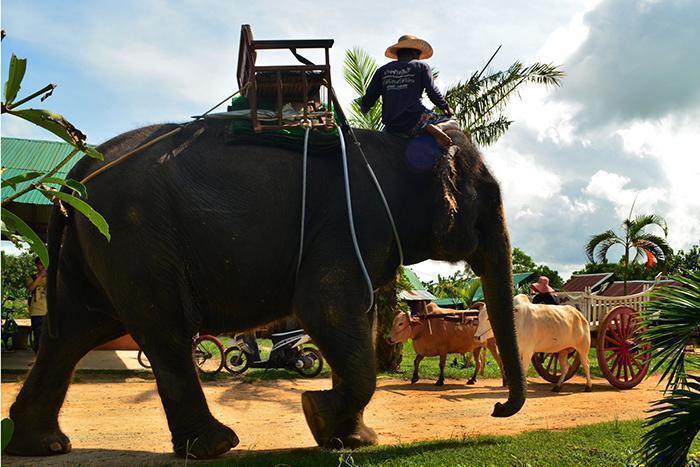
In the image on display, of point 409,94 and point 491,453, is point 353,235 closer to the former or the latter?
point 409,94

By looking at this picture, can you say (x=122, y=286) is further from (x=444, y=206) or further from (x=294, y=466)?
(x=444, y=206)

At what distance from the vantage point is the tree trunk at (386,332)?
1277 centimetres

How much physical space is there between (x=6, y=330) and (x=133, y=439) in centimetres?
828

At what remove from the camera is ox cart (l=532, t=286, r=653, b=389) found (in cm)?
1086

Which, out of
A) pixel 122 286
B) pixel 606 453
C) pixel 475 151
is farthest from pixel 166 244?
pixel 606 453

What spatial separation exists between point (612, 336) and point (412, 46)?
24.1 ft

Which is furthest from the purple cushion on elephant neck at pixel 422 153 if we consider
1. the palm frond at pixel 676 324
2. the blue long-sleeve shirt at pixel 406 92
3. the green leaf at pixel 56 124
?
the green leaf at pixel 56 124

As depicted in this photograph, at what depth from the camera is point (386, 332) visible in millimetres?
12812

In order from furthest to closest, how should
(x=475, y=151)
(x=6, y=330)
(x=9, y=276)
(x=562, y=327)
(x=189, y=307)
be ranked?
(x=9, y=276) → (x=6, y=330) → (x=562, y=327) → (x=475, y=151) → (x=189, y=307)

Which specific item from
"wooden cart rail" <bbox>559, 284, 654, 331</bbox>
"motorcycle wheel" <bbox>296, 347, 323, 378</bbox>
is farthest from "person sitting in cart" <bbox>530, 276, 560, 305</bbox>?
"motorcycle wheel" <bbox>296, 347, 323, 378</bbox>

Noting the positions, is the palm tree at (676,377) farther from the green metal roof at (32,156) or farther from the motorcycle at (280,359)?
the green metal roof at (32,156)

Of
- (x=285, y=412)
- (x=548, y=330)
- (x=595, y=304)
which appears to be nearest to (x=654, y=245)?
(x=595, y=304)

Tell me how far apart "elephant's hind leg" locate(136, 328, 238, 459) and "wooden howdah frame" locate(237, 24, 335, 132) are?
167 cm

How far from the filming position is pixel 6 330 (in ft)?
42.7
